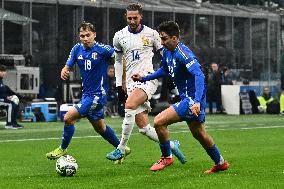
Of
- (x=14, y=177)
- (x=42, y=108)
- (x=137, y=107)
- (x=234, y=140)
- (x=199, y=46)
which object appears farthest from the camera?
(x=199, y=46)

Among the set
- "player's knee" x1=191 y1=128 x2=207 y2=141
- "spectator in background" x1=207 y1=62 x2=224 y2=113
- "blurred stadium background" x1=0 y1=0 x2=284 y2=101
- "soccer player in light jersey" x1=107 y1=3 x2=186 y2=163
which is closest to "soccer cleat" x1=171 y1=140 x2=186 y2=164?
"soccer player in light jersey" x1=107 y1=3 x2=186 y2=163

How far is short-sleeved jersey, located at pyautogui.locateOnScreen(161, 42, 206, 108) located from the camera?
37.7 feet

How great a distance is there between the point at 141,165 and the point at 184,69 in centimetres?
215

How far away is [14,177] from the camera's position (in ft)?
37.7

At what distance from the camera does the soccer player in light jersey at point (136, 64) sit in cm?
1374

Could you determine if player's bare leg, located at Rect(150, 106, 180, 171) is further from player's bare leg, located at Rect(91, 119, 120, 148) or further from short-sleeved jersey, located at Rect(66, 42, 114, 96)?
short-sleeved jersey, located at Rect(66, 42, 114, 96)

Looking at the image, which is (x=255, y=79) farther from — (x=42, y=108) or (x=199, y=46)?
(x=42, y=108)

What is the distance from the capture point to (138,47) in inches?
558

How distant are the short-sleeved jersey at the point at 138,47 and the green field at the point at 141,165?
155cm

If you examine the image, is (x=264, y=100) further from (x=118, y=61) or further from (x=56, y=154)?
(x=56, y=154)

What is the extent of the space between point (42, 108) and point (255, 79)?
62.1 ft

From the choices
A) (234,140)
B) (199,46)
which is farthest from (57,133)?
(199,46)

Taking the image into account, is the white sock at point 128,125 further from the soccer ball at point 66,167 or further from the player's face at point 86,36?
the soccer ball at point 66,167

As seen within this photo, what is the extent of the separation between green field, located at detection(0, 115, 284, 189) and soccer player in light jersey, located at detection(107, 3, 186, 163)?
65 centimetres
